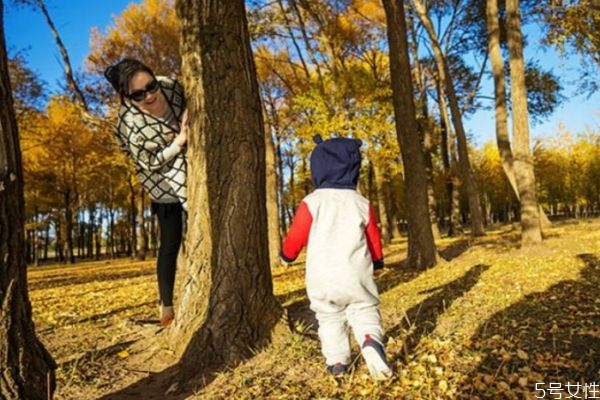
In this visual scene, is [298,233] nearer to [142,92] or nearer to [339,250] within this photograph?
[339,250]

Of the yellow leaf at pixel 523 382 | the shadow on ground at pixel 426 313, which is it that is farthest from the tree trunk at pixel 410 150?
the yellow leaf at pixel 523 382

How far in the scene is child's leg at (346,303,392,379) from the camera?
3016mm

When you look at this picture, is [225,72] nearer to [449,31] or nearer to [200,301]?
[200,301]

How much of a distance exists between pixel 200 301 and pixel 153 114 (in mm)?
1588

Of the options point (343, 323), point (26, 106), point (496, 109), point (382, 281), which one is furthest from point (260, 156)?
point (26, 106)

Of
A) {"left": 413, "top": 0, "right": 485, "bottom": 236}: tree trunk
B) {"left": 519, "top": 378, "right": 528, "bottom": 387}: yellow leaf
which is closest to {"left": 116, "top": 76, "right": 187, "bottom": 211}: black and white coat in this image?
{"left": 519, "top": 378, "right": 528, "bottom": 387}: yellow leaf

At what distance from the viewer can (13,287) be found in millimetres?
2268

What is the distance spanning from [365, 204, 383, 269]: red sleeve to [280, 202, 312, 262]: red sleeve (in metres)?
0.44

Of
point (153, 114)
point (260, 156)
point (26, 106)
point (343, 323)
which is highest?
point (26, 106)

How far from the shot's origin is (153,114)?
3.75 meters

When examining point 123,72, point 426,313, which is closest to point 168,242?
point 123,72

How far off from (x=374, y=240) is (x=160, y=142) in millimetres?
1966

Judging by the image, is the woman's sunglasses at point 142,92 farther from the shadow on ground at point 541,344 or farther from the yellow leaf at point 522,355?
the yellow leaf at point 522,355

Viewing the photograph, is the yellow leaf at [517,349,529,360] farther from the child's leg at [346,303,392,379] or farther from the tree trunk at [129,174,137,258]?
the tree trunk at [129,174,137,258]
